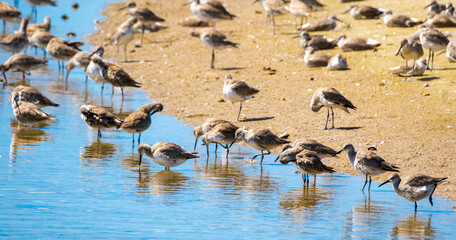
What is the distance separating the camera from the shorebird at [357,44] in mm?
18969

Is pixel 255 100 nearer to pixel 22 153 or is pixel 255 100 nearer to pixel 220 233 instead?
pixel 22 153

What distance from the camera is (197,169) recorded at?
11086mm

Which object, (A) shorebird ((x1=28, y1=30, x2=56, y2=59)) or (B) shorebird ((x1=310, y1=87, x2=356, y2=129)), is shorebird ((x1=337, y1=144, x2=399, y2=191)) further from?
(A) shorebird ((x1=28, y1=30, x2=56, y2=59))

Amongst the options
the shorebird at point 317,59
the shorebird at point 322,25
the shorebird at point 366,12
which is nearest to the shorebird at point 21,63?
the shorebird at point 317,59

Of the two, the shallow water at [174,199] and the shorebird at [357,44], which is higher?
the shorebird at [357,44]

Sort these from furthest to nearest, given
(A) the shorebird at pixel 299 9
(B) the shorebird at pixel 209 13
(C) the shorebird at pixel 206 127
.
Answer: (B) the shorebird at pixel 209 13 < (A) the shorebird at pixel 299 9 < (C) the shorebird at pixel 206 127

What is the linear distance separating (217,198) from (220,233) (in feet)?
A: 4.82

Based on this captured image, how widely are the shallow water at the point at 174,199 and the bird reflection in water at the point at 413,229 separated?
0.01 metres

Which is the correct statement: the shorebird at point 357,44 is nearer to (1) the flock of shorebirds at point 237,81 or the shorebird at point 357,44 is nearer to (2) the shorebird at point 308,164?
(1) the flock of shorebirds at point 237,81

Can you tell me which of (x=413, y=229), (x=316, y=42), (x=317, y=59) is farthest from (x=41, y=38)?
(x=413, y=229)

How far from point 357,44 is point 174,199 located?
11.2 m

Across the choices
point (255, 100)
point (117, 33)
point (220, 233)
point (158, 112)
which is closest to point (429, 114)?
point (255, 100)

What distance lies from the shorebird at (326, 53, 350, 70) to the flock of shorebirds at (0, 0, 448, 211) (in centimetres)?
2

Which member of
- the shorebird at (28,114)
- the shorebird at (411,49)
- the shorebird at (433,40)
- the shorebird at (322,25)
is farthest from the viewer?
the shorebird at (322,25)
